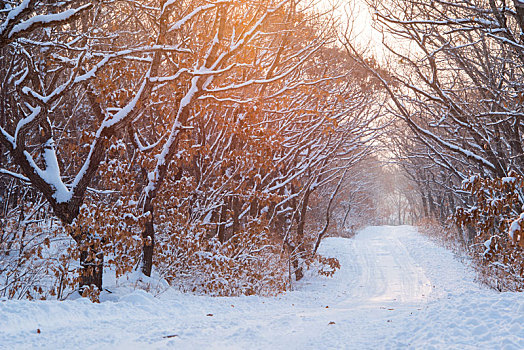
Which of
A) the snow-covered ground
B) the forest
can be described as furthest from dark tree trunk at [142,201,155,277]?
the snow-covered ground

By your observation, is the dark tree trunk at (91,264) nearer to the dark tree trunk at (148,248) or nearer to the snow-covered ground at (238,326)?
the snow-covered ground at (238,326)

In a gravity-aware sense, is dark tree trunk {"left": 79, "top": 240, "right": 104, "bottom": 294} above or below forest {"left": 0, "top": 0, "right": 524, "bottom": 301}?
below

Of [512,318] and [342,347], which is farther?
Answer: [512,318]

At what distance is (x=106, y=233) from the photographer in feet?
22.8

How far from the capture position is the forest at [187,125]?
6914mm

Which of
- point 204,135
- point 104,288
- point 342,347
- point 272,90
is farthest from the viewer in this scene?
point 272,90

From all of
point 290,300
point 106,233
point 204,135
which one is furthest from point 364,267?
point 106,233

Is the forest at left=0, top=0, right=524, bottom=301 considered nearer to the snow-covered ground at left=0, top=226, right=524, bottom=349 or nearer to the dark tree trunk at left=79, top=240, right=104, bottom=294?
the dark tree trunk at left=79, top=240, right=104, bottom=294

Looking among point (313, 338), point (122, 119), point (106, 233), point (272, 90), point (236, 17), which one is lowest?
point (313, 338)

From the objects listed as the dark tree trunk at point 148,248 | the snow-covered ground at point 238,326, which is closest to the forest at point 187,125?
the dark tree trunk at point 148,248

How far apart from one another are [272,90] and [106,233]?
782 centimetres

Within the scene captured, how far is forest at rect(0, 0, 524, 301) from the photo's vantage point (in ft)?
22.7

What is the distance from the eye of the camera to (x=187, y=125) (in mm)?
10227

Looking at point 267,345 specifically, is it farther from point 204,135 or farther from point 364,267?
point 364,267
